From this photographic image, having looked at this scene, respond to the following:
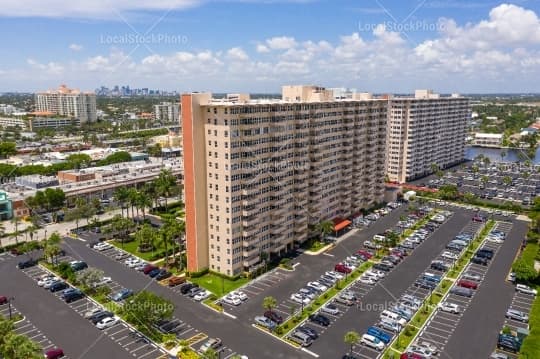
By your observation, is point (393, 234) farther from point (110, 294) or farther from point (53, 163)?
A: point (53, 163)

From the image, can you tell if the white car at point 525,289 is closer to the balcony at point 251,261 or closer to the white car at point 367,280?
the white car at point 367,280

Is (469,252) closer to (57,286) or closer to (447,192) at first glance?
(447,192)

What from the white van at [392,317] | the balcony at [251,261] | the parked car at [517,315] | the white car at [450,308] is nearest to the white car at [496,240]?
the parked car at [517,315]

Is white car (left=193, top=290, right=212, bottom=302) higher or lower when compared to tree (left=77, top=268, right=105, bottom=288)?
lower

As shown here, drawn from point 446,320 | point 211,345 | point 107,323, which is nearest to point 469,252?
point 446,320

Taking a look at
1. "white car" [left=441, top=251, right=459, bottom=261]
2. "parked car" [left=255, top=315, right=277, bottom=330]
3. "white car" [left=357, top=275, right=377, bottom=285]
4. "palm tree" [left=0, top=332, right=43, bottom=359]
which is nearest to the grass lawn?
"parked car" [left=255, top=315, right=277, bottom=330]

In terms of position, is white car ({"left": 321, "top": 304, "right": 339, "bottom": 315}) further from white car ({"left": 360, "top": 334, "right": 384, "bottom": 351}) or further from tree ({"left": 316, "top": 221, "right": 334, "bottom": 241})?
tree ({"left": 316, "top": 221, "right": 334, "bottom": 241})
